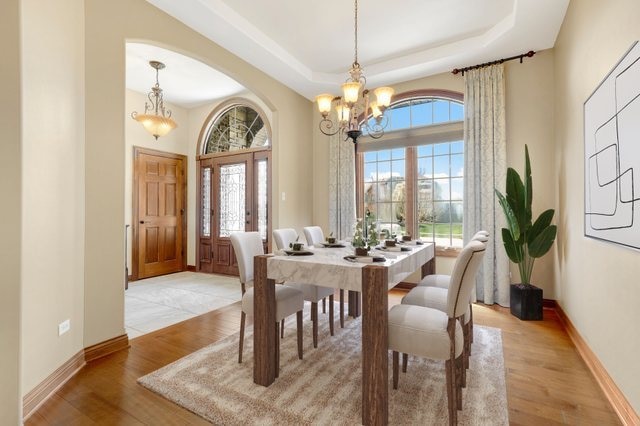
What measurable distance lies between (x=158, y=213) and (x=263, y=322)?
4.56 meters

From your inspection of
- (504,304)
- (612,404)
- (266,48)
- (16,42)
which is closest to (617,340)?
(612,404)

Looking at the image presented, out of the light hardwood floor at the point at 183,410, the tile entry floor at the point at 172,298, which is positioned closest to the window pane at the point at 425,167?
the light hardwood floor at the point at 183,410

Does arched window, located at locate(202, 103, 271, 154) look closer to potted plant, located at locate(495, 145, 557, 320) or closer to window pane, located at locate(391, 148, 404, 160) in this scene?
window pane, located at locate(391, 148, 404, 160)

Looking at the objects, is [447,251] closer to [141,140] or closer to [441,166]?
[441,166]

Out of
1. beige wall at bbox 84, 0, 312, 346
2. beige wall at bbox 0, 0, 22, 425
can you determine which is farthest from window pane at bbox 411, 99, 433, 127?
beige wall at bbox 0, 0, 22, 425

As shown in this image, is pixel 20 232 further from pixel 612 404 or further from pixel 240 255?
pixel 612 404

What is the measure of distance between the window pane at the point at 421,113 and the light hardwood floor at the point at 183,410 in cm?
293

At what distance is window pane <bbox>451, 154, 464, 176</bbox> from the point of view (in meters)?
4.24

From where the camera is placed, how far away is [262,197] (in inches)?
211

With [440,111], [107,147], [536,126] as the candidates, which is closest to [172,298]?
[107,147]

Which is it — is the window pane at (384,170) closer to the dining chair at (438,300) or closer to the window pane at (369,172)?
the window pane at (369,172)

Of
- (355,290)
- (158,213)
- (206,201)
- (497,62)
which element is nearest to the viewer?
(355,290)

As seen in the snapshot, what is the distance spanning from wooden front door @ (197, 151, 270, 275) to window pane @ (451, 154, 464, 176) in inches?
114

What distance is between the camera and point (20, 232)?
1.57 meters
